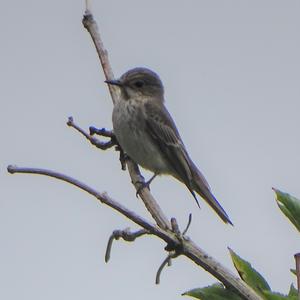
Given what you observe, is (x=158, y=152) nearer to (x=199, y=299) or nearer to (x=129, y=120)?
(x=129, y=120)

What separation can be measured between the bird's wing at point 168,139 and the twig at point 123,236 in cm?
591

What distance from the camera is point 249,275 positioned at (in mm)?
2559

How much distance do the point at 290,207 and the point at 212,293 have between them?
394mm

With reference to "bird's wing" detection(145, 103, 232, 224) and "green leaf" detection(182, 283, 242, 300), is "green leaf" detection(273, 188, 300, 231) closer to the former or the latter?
"green leaf" detection(182, 283, 242, 300)

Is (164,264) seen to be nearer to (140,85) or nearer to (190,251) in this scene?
(190,251)

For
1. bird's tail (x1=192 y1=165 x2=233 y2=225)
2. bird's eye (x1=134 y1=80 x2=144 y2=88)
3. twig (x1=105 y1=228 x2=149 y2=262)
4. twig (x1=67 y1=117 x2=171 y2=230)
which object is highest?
bird's eye (x1=134 y1=80 x2=144 y2=88)

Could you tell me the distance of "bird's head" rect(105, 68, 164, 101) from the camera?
370 inches

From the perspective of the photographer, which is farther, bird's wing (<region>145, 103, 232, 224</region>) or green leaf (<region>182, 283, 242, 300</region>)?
bird's wing (<region>145, 103, 232, 224</region>)

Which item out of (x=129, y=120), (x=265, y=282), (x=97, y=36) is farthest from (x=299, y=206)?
(x=129, y=120)

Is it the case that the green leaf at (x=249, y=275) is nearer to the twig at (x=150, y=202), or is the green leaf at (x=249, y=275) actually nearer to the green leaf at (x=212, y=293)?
the green leaf at (x=212, y=293)

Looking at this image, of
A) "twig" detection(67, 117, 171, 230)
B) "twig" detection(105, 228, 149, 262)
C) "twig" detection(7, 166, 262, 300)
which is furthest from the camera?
"twig" detection(67, 117, 171, 230)

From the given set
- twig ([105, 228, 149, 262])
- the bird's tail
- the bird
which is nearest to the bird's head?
the bird

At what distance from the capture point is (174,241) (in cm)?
256

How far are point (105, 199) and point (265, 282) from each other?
645mm
